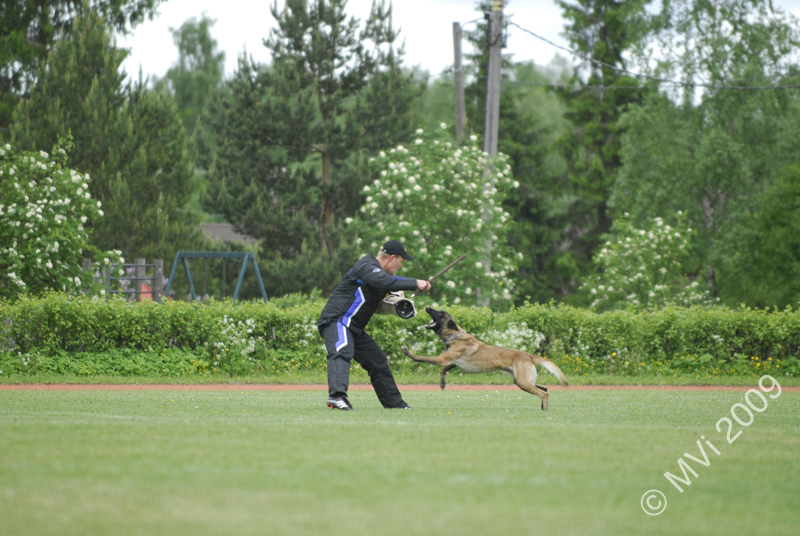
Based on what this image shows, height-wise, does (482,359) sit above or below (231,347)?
above

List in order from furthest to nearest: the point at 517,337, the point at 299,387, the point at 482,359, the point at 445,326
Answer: the point at 517,337
the point at 299,387
the point at 445,326
the point at 482,359

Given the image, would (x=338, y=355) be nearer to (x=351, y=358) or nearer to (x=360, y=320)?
(x=351, y=358)

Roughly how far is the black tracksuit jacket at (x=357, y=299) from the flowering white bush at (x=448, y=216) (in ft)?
33.7

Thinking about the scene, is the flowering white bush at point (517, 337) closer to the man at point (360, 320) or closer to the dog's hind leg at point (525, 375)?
the dog's hind leg at point (525, 375)

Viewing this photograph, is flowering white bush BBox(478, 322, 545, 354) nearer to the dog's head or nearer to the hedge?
the hedge

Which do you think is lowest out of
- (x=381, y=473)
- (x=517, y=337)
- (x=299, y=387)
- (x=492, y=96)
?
(x=299, y=387)

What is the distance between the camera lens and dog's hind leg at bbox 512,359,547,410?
10062 mm

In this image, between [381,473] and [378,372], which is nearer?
[381,473]

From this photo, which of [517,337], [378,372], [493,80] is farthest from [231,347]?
[493,80]

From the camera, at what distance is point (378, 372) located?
32.7ft

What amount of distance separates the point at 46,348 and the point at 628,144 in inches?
1131

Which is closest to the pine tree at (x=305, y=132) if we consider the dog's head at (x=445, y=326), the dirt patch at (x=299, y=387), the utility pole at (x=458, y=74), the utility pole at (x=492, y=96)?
the utility pole at (x=458, y=74)

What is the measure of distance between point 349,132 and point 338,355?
25.2 metres

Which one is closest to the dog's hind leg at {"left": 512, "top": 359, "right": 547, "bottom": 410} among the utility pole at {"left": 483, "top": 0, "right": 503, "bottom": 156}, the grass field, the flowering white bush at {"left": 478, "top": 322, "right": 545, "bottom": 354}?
the grass field
